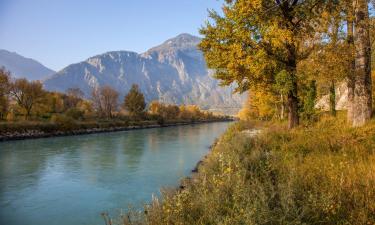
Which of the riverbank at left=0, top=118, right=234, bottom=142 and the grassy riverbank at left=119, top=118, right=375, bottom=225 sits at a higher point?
the grassy riverbank at left=119, top=118, right=375, bottom=225

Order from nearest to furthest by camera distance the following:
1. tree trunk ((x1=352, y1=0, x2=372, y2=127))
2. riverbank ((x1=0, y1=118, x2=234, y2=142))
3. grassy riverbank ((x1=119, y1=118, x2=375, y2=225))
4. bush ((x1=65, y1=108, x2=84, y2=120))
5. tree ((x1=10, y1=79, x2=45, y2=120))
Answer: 1. grassy riverbank ((x1=119, y1=118, x2=375, y2=225))
2. tree trunk ((x1=352, y1=0, x2=372, y2=127))
3. riverbank ((x1=0, y1=118, x2=234, y2=142))
4. tree ((x1=10, y1=79, x2=45, y2=120))
5. bush ((x1=65, y1=108, x2=84, y2=120))

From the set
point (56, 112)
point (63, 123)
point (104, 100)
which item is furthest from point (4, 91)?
point (104, 100)

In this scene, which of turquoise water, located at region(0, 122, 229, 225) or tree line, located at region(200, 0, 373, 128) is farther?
tree line, located at region(200, 0, 373, 128)

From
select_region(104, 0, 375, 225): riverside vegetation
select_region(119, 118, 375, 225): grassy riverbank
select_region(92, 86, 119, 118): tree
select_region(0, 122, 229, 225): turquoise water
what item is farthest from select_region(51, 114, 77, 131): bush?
select_region(119, 118, 375, 225): grassy riverbank

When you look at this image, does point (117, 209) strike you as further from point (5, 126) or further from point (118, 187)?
point (5, 126)

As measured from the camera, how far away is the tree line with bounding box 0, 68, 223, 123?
2768 inches

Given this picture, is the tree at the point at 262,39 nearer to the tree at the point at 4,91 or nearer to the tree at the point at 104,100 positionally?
the tree at the point at 4,91

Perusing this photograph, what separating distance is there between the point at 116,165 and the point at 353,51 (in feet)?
71.5

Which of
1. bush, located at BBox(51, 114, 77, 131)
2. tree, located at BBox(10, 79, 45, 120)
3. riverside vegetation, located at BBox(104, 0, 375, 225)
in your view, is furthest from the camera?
tree, located at BBox(10, 79, 45, 120)

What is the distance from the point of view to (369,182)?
6.20 metres

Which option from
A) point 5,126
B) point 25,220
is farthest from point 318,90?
point 5,126

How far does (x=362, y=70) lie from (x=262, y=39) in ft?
19.1

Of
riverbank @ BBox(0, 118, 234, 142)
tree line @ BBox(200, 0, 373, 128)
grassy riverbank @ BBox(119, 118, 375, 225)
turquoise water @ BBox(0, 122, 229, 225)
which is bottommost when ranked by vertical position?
turquoise water @ BBox(0, 122, 229, 225)

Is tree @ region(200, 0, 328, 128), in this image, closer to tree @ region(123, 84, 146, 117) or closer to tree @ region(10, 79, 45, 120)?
tree @ region(10, 79, 45, 120)
